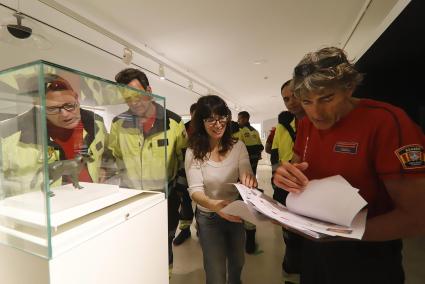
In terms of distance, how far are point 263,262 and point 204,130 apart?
5.16ft

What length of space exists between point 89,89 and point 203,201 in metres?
0.72

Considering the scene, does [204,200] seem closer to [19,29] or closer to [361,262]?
[361,262]

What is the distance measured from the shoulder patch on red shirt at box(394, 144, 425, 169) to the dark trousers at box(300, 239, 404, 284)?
30cm

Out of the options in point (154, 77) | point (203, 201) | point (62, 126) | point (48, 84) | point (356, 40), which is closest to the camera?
point (48, 84)

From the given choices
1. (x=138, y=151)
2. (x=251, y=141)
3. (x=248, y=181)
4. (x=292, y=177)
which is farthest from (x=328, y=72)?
(x=251, y=141)

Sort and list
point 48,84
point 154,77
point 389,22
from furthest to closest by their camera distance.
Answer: point 154,77
point 389,22
point 48,84

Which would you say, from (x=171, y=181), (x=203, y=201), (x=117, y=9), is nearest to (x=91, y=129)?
(x=203, y=201)

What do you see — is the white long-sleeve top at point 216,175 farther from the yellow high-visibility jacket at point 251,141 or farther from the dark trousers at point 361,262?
the yellow high-visibility jacket at point 251,141

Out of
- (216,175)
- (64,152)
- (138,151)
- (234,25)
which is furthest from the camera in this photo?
(234,25)

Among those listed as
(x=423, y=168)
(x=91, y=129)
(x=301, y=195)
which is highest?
(x=91, y=129)

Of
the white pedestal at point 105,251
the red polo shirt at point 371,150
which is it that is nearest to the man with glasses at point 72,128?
the white pedestal at point 105,251

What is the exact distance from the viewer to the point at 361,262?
0.71m

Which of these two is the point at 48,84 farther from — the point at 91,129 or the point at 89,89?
the point at 91,129

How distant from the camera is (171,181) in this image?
1500 mm
